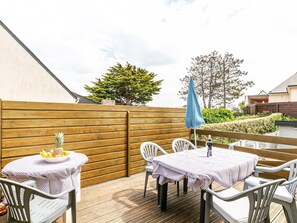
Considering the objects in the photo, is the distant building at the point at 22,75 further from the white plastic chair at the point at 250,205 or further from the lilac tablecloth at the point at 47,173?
the white plastic chair at the point at 250,205

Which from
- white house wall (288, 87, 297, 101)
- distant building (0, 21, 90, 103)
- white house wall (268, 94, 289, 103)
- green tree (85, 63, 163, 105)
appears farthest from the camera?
green tree (85, 63, 163, 105)

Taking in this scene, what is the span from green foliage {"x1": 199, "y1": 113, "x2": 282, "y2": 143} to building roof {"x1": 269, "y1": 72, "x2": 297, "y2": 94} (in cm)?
556

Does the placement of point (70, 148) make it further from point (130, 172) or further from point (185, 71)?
point (185, 71)

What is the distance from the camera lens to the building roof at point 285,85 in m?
16.1

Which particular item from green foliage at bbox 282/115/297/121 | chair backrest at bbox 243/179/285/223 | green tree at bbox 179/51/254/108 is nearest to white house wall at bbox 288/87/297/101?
green tree at bbox 179/51/254/108

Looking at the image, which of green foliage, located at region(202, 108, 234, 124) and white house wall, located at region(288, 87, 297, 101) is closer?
green foliage, located at region(202, 108, 234, 124)

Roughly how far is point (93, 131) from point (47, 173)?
158 centimetres

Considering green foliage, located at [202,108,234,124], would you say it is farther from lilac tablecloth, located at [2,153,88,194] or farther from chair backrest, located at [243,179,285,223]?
lilac tablecloth, located at [2,153,88,194]

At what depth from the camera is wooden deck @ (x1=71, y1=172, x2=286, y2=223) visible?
235 cm

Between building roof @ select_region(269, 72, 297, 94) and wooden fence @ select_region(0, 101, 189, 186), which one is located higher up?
building roof @ select_region(269, 72, 297, 94)

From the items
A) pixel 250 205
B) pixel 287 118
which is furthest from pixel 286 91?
pixel 250 205

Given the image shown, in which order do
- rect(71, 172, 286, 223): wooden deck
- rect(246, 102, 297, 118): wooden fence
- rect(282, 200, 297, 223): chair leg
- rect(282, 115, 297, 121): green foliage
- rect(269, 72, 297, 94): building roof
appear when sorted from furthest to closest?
rect(269, 72, 297, 94): building roof, rect(246, 102, 297, 118): wooden fence, rect(282, 115, 297, 121): green foliage, rect(71, 172, 286, 223): wooden deck, rect(282, 200, 297, 223): chair leg

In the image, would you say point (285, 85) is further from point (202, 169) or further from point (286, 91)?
point (202, 169)

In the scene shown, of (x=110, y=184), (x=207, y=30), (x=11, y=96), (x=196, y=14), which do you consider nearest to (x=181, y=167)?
(x=110, y=184)
